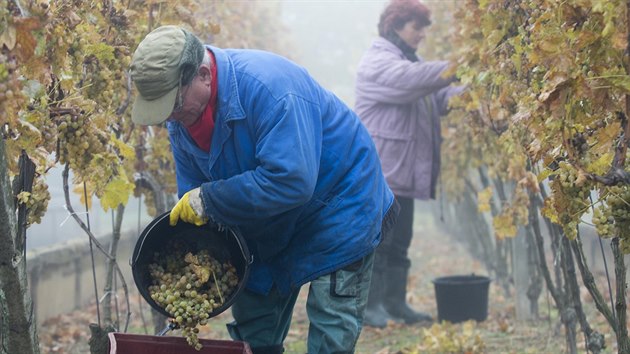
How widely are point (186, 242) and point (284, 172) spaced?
0.64m

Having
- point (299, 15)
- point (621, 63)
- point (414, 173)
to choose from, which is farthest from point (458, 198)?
point (299, 15)

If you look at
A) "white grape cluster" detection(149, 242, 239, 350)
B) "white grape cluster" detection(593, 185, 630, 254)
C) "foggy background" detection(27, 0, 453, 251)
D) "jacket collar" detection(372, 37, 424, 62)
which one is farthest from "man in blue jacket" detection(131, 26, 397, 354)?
"foggy background" detection(27, 0, 453, 251)

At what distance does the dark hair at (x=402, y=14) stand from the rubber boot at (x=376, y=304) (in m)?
1.77

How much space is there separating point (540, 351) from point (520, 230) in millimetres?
1591

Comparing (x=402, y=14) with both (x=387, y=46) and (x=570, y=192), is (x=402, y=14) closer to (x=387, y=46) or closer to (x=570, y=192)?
(x=387, y=46)

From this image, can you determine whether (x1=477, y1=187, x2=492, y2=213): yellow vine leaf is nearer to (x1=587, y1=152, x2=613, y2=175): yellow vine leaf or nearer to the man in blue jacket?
the man in blue jacket

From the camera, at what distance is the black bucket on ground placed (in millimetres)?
6820

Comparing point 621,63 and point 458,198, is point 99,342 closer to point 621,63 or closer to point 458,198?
point 621,63

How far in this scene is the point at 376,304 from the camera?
6.84m

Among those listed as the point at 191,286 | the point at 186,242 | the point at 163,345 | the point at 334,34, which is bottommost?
the point at 163,345

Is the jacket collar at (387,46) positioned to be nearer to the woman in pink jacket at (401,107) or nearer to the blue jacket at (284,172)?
the woman in pink jacket at (401,107)

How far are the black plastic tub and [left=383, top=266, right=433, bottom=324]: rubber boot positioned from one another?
346cm

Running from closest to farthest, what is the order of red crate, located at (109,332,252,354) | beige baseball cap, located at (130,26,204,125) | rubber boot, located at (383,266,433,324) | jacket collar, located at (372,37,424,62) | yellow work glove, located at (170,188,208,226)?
beige baseball cap, located at (130,26,204,125)
red crate, located at (109,332,252,354)
yellow work glove, located at (170,188,208,226)
jacket collar, located at (372,37,424,62)
rubber boot, located at (383,266,433,324)

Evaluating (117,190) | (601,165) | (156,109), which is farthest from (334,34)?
(601,165)
